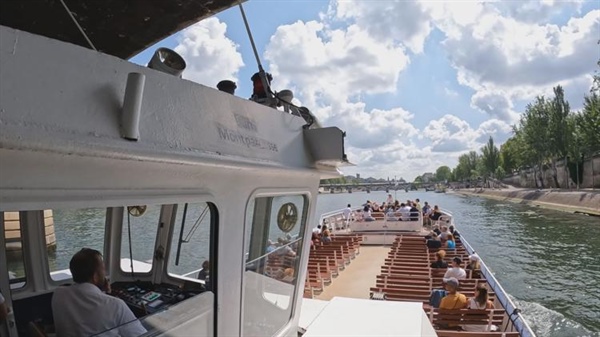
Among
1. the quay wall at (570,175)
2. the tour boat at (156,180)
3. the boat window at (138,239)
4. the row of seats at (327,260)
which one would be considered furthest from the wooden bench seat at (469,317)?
the quay wall at (570,175)

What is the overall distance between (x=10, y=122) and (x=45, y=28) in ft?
11.7

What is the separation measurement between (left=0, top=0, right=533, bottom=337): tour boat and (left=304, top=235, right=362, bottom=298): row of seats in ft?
22.4

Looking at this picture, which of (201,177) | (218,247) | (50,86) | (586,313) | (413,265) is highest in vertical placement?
(50,86)

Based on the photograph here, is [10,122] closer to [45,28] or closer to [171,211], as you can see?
[171,211]

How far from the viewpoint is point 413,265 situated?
12.3 meters

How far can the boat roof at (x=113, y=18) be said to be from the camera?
396 cm

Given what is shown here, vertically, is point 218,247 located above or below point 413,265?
above

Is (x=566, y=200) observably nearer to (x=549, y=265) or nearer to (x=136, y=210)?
(x=549, y=265)

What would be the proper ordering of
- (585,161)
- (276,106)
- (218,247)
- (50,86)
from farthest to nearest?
(585,161)
(276,106)
(218,247)
(50,86)

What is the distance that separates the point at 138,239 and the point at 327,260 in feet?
30.4

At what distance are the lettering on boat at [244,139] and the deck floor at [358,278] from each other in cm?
805

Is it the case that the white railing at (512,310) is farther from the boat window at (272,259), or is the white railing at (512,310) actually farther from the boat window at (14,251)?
the boat window at (14,251)

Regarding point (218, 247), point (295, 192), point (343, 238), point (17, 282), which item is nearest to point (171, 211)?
point (218, 247)

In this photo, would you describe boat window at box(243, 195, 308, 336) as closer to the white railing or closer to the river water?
the white railing
